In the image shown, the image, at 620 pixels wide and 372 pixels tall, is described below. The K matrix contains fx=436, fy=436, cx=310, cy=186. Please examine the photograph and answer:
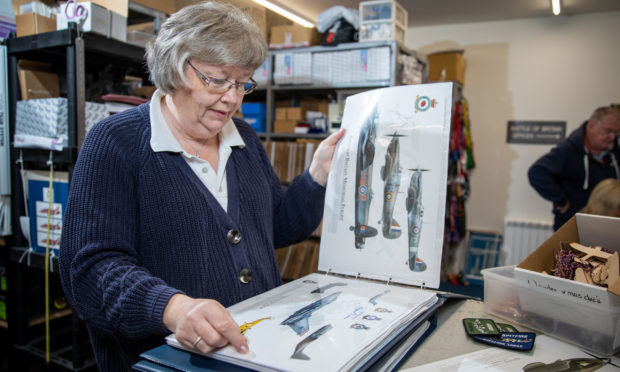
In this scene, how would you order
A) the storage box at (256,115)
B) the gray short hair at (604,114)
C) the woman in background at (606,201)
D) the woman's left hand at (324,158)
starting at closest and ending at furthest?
the woman's left hand at (324,158), the woman in background at (606,201), the gray short hair at (604,114), the storage box at (256,115)

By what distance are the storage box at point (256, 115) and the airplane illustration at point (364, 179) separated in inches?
107

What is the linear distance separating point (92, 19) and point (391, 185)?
156 centimetres

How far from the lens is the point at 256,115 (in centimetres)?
376

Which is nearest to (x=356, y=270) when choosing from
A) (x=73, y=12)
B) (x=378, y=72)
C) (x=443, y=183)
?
(x=443, y=183)

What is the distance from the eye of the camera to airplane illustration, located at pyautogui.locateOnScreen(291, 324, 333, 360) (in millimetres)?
621

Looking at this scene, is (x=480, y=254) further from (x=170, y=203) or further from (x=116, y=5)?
(x=170, y=203)

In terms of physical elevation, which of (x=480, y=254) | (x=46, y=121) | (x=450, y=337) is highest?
(x=46, y=121)

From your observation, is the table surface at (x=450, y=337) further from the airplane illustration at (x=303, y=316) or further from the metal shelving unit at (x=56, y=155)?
the metal shelving unit at (x=56, y=155)

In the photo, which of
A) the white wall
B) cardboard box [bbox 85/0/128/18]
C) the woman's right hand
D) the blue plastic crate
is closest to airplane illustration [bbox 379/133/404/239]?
the woman's right hand

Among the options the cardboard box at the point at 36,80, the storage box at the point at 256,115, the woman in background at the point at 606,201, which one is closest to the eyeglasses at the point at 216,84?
the cardboard box at the point at 36,80

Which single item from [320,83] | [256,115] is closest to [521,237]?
[320,83]

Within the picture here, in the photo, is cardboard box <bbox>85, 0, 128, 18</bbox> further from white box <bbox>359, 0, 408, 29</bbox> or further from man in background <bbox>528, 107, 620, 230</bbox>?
man in background <bbox>528, 107, 620, 230</bbox>

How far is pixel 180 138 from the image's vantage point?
103 cm

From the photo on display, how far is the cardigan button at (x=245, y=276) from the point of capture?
3.22 feet
